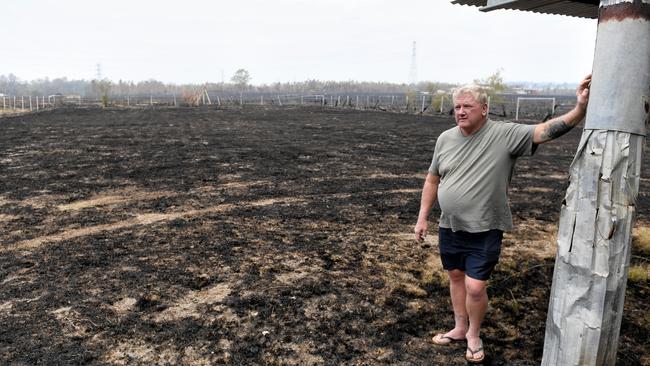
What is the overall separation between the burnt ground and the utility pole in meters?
1.03

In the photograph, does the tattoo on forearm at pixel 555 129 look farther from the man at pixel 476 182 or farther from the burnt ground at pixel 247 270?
the burnt ground at pixel 247 270

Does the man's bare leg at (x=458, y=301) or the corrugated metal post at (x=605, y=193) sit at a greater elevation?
the corrugated metal post at (x=605, y=193)

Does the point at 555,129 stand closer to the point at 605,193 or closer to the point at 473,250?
the point at 605,193

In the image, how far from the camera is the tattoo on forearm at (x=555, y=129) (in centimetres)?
243

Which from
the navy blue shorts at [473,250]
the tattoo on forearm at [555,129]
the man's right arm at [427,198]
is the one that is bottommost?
the navy blue shorts at [473,250]

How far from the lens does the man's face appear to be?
8.95 feet

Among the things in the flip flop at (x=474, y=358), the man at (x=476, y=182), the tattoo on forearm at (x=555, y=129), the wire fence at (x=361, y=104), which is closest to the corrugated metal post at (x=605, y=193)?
the tattoo on forearm at (x=555, y=129)

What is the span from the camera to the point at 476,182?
2.78 m

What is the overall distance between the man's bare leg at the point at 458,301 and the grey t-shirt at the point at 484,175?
15.6 inches

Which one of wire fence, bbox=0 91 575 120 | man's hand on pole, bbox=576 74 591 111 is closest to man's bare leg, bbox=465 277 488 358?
man's hand on pole, bbox=576 74 591 111

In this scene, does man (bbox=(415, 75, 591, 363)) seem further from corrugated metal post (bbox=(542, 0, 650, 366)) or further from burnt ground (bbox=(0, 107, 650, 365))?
burnt ground (bbox=(0, 107, 650, 365))

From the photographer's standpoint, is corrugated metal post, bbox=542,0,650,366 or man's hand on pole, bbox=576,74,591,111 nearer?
corrugated metal post, bbox=542,0,650,366

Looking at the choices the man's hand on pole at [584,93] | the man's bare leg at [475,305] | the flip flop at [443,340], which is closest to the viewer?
the man's hand on pole at [584,93]

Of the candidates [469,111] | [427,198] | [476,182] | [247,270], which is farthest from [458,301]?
[247,270]
